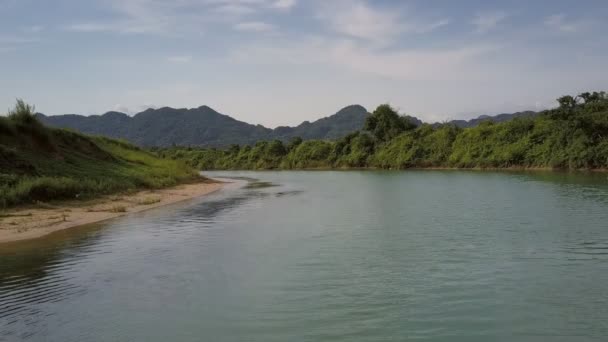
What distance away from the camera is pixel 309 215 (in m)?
21.2

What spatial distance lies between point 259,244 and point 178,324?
6774mm

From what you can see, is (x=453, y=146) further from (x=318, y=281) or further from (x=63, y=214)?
(x=318, y=281)

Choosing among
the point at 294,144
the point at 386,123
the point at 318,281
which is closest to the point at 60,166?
the point at 318,281

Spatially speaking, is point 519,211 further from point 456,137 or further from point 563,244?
point 456,137

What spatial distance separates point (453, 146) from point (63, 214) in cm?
6787

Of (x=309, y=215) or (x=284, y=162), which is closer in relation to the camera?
(x=309, y=215)

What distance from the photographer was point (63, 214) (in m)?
19.8

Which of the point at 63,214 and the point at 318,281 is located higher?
the point at 63,214

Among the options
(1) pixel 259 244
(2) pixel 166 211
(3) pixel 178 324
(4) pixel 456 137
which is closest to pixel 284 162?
(4) pixel 456 137

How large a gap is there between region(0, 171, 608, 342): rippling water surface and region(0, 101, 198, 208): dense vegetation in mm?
5905

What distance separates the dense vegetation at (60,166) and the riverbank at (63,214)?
2.96 ft

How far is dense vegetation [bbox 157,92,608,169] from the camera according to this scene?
188 ft

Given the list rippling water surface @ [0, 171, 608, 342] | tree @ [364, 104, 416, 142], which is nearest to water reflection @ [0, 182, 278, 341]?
rippling water surface @ [0, 171, 608, 342]

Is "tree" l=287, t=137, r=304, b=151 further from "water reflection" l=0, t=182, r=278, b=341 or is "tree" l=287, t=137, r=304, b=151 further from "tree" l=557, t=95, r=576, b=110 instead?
"water reflection" l=0, t=182, r=278, b=341
